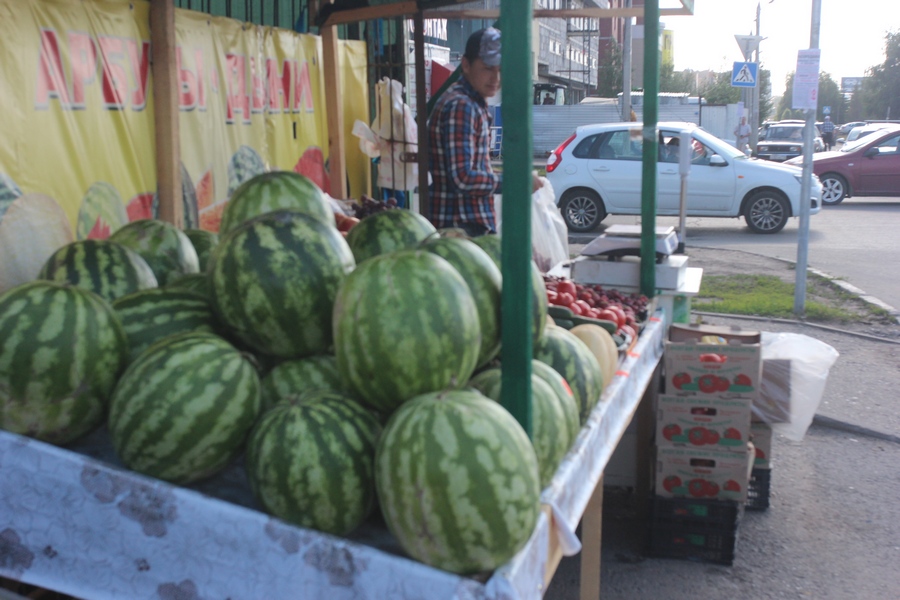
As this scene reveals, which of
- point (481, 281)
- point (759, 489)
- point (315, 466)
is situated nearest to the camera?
point (315, 466)

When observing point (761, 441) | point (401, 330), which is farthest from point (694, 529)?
point (401, 330)

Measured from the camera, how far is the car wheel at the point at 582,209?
14875mm

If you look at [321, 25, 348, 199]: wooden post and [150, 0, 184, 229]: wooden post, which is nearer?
[150, 0, 184, 229]: wooden post

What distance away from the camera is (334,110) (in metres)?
6.62

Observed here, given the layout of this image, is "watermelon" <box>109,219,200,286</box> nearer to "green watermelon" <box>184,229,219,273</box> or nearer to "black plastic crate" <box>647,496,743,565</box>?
"green watermelon" <box>184,229,219,273</box>

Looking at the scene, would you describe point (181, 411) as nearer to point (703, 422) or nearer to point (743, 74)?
point (703, 422)

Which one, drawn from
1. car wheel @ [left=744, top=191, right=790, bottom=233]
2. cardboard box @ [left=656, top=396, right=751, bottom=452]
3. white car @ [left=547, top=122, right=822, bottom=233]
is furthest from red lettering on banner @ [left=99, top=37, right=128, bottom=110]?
car wheel @ [left=744, top=191, right=790, bottom=233]

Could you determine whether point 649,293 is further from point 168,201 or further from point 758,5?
point 758,5

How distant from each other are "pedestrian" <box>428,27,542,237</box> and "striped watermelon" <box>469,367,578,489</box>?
9.17 ft

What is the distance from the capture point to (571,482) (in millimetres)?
2109

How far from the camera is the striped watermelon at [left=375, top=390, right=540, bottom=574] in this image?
5.11 ft

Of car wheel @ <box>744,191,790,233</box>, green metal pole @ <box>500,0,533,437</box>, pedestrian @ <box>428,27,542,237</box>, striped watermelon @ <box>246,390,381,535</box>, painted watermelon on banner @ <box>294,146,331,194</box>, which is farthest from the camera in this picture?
car wheel @ <box>744,191,790,233</box>

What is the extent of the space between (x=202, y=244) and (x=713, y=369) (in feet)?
8.23

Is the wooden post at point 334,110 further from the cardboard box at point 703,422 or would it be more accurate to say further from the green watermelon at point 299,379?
the green watermelon at point 299,379
